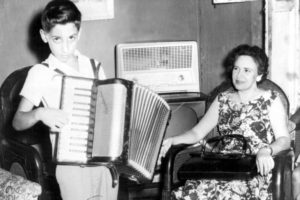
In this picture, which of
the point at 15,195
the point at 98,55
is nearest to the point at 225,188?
the point at 15,195

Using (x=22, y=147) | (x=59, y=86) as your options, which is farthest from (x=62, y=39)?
(x=22, y=147)

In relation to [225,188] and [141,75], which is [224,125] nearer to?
A: [225,188]

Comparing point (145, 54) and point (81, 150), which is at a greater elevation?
point (145, 54)

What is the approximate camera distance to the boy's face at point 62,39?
2.31m

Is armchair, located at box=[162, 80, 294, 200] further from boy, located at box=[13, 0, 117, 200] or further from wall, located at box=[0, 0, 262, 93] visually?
wall, located at box=[0, 0, 262, 93]

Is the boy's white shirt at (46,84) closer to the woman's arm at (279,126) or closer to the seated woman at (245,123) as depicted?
the seated woman at (245,123)

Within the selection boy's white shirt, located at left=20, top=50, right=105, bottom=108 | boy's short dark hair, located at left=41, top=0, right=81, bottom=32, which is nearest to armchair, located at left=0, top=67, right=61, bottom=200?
boy's white shirt, located at left=20, top=50, right=105, bottom=108

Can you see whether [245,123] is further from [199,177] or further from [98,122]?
[98,122]

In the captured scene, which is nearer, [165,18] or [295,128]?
[295,128]

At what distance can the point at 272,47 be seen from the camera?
3654 mm

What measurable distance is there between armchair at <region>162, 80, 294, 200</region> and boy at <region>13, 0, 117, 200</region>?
38 cm

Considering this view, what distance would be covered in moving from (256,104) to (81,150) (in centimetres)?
116

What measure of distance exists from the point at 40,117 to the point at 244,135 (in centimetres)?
125

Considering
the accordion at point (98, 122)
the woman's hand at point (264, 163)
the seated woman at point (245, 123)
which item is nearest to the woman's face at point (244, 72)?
the seated woman at point (245, 123)
